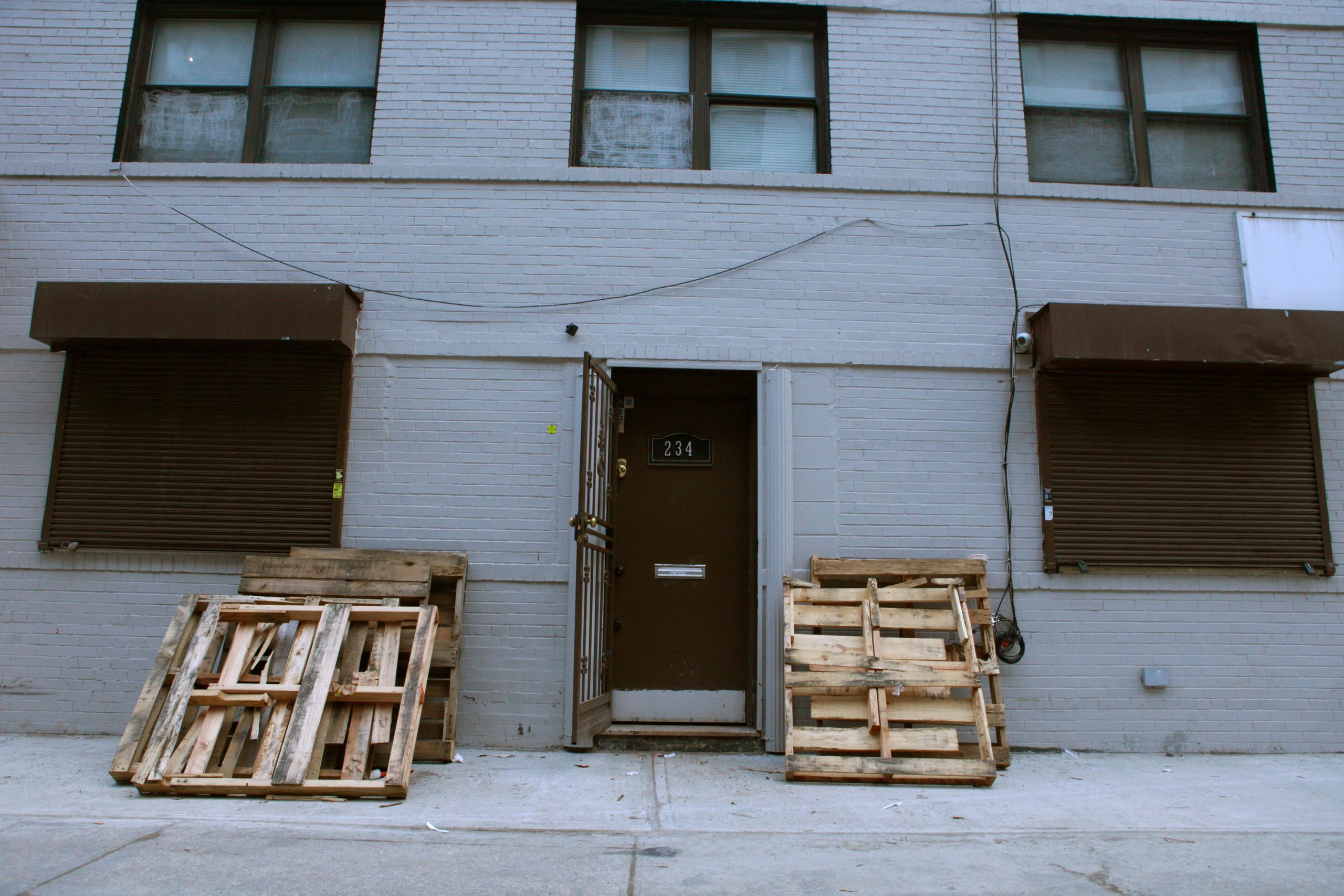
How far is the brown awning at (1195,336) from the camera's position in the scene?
5480 millimetres

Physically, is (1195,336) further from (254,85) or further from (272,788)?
(254,85)

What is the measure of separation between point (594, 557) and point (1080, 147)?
16.5 feet

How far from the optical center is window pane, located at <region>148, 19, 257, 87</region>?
654 centimetres

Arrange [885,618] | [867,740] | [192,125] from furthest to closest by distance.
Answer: [192,125] < [885,618] < [867,740]

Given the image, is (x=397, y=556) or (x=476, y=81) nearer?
(x=397, y=556)

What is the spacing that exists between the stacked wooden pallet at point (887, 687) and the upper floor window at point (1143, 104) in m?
3.74

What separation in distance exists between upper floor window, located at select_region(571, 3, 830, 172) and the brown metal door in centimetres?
185

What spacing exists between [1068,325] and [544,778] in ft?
14.4

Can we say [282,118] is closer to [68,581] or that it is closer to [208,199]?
[208,199]

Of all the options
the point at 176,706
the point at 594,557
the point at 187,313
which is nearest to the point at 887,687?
the point at 594,557

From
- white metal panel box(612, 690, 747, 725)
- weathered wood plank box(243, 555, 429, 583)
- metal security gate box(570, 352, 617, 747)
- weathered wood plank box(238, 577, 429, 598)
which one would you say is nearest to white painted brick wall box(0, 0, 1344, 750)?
metal security gate box(570, 352, 617, 747)

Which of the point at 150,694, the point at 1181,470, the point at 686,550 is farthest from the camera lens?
the point at 686,550

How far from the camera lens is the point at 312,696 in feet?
14.4

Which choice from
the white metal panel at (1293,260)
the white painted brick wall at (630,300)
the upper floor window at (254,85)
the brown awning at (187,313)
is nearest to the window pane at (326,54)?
the upper floor window at (254,85)
